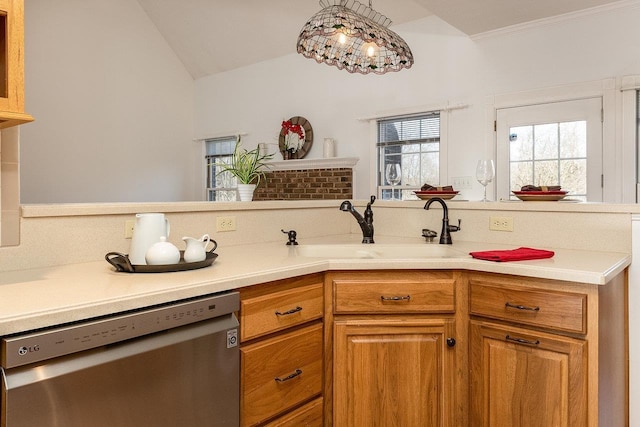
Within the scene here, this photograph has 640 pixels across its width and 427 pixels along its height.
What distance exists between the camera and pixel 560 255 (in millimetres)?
1972

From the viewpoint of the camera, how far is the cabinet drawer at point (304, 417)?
1661mm

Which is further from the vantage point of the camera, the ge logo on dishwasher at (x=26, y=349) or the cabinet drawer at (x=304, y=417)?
the cabinet drawer at (x=304, y=417)

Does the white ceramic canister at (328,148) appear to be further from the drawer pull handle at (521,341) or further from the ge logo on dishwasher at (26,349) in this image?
the ge logo on dishwasher at (26,349)

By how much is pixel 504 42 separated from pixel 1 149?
424cm

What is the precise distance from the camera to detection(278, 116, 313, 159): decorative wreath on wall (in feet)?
19.1

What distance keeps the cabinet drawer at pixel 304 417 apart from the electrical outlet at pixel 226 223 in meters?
0.92

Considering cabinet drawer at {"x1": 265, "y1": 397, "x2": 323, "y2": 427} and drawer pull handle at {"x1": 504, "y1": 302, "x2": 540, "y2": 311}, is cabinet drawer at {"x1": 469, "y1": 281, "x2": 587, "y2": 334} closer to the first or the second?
drawer pull handle at {"x1": 504, "y1": 302, "x2": 540, "y2": 311}

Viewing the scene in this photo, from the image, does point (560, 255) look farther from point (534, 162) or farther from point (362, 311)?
point (534, 162)

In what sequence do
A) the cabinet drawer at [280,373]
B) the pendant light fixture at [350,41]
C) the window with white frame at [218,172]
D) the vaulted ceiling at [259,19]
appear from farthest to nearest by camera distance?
the window with white frame at [218,172], the vaulted ceiling at [259,19], the pendant light fixture at [350,41], the cabinet drawer at [280,373]

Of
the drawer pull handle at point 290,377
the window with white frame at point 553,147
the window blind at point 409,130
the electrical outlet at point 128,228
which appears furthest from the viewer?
the window blind at point 409,130

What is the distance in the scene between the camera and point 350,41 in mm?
2451

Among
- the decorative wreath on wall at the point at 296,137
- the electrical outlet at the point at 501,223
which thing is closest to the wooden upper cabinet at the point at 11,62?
the electrical outlet at the point at 501,223

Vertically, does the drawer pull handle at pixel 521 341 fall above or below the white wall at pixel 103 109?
below

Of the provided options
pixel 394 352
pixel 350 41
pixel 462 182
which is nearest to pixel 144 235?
pixel 394 352
